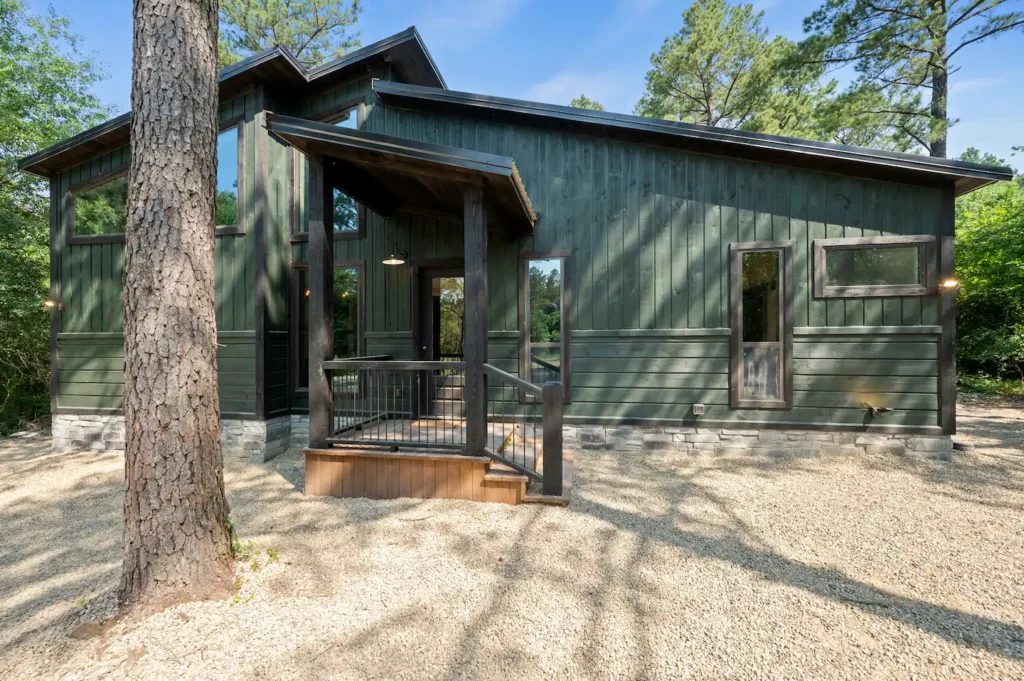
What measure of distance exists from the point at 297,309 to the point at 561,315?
12.4ft

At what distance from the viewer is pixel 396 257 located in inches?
221

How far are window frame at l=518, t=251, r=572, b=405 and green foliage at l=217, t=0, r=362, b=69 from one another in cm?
1128

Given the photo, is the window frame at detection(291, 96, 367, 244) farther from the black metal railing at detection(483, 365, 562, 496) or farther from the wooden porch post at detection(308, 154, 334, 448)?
the black metal railing at detection(483, 365, 562, 496)

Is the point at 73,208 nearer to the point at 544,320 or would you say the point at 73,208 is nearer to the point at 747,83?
the point at 544,320

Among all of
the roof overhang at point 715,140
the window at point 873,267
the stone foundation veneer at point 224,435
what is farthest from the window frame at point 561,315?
the stone foundation veneer at point 224,435

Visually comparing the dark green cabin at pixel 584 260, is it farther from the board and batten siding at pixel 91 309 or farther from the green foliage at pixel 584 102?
the green foliage at pixel 584 102

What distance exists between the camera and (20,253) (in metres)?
8.16

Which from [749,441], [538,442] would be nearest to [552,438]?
[538,442]

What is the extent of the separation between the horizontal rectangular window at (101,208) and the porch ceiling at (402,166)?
14.2 ft

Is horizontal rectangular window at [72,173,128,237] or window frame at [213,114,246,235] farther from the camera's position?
horizontal rectangular window at [72,173,128,237]

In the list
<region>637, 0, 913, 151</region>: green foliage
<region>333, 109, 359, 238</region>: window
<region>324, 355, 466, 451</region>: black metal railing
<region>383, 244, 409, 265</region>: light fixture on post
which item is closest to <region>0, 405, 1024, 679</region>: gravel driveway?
<region>324, 355, 466, 451</region>: black metal railing

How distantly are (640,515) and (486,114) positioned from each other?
17.2ft

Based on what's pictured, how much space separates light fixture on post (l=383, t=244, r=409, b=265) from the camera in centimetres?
561

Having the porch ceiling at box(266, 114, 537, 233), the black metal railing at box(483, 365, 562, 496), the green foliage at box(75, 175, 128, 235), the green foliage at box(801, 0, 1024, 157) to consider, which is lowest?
the black metal railing at box(483, 365, 562, 496)
